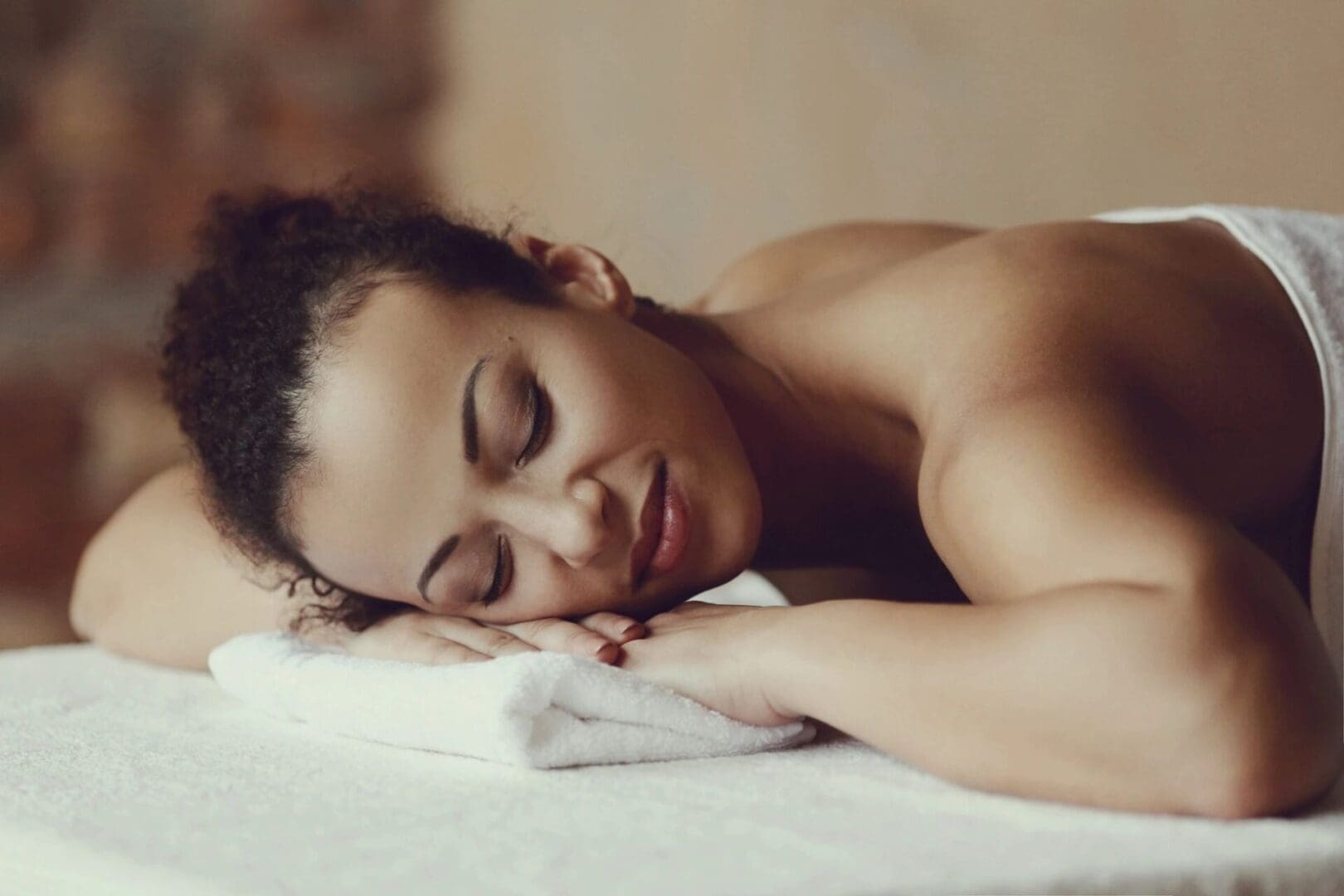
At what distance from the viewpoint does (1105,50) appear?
2.27m

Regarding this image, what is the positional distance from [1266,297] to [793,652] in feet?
1.78

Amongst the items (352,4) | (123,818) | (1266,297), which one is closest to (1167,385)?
(1266,297)

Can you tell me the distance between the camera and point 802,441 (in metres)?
1.26

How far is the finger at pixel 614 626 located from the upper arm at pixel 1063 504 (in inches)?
8.5

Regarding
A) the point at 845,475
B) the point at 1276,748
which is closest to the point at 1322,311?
the point at 845,475

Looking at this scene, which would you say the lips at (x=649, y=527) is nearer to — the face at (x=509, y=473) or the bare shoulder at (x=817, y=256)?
the face at (x=509, y=473)

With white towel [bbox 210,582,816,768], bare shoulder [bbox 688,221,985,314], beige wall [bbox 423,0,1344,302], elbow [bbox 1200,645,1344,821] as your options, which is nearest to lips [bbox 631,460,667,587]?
white towel [bbox 210,582,816,768]

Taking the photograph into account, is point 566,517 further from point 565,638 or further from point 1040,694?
point 1040,694

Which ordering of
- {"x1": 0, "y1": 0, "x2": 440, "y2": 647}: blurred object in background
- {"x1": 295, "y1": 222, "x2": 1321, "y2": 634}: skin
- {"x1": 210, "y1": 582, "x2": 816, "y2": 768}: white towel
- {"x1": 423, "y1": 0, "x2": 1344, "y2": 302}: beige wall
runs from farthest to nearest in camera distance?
{"x1": 423, "y1": 0, "x2": 1344, "y2": 302}: beige wall
{"x1": 0, "y1": 0, "x2": 440, "y2": 647}: blurred object in background
{"x1": 295, "y1": 222, "x2": 1321, "y2": 634}: skin
{"x1": 210, "y1": 582, "x2": 816, "y2": 768}: white towel

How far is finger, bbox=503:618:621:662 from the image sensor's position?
40.1 inches

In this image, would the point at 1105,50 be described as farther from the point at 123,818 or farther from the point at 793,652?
the point at 123,818

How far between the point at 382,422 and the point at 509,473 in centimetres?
9

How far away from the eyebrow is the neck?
0.25 m

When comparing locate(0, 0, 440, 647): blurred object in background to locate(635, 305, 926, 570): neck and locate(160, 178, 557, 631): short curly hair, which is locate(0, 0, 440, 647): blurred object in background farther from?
locate(635, 305, 926, 570): neck
